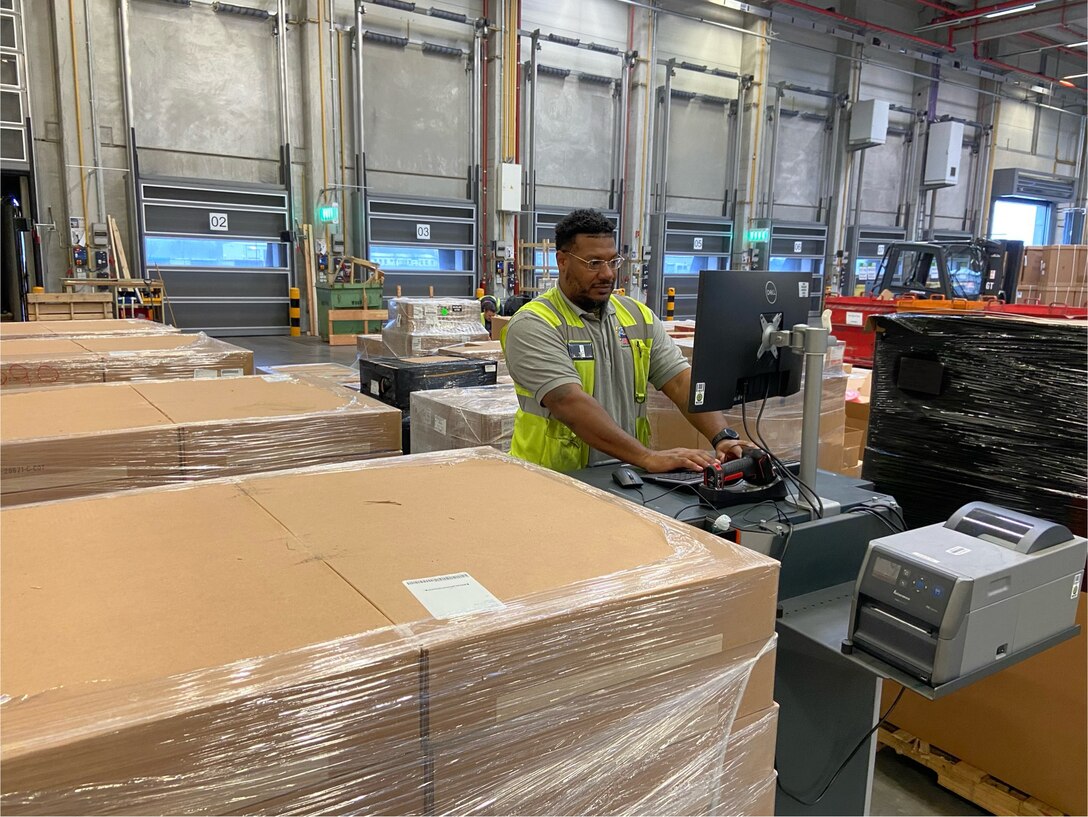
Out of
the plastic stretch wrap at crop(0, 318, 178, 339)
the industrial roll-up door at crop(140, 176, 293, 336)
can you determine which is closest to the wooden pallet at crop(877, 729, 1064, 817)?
the plastic stretch wrap at crop(0, 318, 178, 339)

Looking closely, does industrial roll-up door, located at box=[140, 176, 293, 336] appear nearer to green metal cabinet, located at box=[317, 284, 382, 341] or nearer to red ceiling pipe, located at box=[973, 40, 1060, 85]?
green metal cabinet, located at box=[317, 284, 382, 341]

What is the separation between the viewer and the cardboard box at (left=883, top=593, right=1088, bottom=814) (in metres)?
2.24

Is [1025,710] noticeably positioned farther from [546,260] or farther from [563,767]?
[546,260]

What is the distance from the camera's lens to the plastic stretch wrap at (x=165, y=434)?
184 centimetres

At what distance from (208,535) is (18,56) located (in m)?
10.3

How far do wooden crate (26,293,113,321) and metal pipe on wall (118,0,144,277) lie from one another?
310 cm

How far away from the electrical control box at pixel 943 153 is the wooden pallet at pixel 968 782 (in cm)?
1684

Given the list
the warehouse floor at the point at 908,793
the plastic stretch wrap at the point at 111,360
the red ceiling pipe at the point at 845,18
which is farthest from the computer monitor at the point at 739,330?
the red ceiling pipe at the point at 845,18

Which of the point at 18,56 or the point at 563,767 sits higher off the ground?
the point at 18,56

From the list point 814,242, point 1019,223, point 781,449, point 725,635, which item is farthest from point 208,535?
point 1019,223

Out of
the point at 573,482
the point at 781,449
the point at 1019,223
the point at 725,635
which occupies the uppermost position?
the point at 1019,223

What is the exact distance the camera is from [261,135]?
1118cm

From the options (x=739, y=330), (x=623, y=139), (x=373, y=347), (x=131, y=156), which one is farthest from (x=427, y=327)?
(x=623, y=139)

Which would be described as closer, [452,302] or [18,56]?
[452,302]
